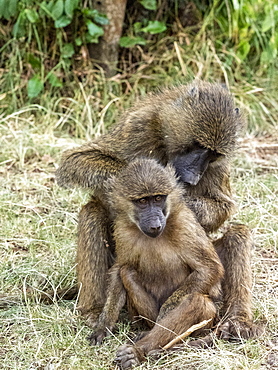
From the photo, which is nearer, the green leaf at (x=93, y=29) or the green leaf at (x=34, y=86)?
the green leaf at (x=93, y=29)

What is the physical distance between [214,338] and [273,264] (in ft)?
4.74

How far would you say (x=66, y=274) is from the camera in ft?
16.3

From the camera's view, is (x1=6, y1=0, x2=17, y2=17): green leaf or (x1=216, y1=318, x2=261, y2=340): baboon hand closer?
(x1=216, y1=318, x2=261, y2=340): baboon hand

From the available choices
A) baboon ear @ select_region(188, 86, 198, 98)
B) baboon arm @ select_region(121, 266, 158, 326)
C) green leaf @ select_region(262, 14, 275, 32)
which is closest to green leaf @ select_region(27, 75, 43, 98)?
green leaf @ select_region(262, 14, 275, 32)

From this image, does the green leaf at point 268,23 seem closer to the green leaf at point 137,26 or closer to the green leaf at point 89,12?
the green leaf at point 137,26

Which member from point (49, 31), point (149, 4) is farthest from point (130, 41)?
point (49, 31)

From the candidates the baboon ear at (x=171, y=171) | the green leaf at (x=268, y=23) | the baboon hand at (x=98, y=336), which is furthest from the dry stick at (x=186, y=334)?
the green leaf at (x=268, y=23)

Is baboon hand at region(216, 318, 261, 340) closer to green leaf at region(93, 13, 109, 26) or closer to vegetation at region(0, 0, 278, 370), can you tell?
vegetation at region(0, 0, 278, 370)

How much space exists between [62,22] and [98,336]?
15.2 ft

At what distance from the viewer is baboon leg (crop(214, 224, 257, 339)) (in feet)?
13.6

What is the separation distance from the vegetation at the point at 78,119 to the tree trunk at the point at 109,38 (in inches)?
5.2

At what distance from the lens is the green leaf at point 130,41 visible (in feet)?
26.5

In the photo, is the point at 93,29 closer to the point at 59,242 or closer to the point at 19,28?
the point at 19,28

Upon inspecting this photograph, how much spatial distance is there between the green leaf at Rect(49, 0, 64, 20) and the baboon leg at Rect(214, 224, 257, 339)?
13.9 feet
